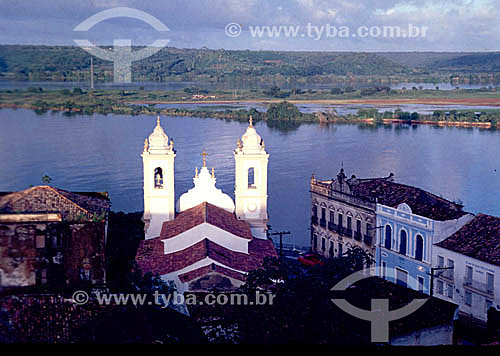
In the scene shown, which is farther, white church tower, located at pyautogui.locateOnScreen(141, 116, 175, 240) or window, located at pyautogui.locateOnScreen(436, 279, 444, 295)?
white church tower, located at pyautogui.locateOnScreen(141, 116, 175, 240)

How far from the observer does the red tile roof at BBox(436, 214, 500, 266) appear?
233 inches

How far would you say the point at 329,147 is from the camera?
57.8 ft

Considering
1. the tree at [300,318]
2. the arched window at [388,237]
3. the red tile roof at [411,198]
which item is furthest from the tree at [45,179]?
the arched window at [388,237]

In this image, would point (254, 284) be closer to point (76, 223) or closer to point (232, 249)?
point (76, 223)

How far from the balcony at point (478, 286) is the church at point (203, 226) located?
5.77 ft

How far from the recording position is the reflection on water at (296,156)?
3.36 metres

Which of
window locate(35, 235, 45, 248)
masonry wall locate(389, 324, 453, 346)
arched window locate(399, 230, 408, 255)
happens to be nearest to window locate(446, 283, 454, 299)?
arched window locate(399, 230, 408, 255)

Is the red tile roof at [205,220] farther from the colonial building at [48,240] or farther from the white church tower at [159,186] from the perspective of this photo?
the colonial building at [48,240]

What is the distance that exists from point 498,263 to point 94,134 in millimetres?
3889

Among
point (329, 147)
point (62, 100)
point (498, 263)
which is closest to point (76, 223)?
point (62, 100)

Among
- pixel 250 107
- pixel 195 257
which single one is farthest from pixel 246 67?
pixel 250 107

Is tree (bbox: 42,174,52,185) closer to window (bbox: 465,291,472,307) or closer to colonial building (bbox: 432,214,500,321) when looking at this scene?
colonial building (bbox: 432,214,500,321)

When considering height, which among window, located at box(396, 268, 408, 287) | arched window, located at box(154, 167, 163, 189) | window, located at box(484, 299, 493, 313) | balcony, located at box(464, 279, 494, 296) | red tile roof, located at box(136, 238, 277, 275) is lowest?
window, located at box(396, 268, 408, 287)

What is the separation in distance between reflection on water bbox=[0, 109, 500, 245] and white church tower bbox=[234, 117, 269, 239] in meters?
1.12
